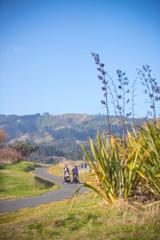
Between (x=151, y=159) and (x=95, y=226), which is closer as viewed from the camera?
(x=95, y=226)

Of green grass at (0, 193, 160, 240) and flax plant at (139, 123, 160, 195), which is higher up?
flax plant at (139, 123, 160, 195)

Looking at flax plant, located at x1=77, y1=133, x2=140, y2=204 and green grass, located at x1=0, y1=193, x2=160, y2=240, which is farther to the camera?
Result: flax plant, located at x1=77, y1=133, x2=140, y2=204

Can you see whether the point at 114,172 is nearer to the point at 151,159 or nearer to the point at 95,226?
the point at 151,159

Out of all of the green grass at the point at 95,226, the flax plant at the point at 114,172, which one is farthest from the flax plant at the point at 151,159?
the green grass at the point at 95,226

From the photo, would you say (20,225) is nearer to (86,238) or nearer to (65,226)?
(65,226)

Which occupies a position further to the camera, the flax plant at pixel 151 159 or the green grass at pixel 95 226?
the flax plant at pixel 151 159

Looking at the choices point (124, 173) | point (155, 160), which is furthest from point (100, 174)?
point (155, 160)

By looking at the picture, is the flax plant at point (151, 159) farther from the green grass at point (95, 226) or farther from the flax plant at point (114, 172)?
the green grass at point (95, 226)

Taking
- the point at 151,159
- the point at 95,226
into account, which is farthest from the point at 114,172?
the point at 95,226

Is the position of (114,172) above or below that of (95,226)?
above

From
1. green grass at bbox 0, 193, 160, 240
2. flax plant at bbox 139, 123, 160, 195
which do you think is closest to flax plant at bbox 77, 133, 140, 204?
flax plant at bbox 139, 123, 160, 195

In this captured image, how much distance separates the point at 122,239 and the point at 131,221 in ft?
4.18

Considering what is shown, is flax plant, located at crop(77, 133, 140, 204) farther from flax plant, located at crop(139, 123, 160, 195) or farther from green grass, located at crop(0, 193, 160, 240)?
green grass, located at crop(0, 193, 160, 240)

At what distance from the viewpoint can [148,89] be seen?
10.9 m
